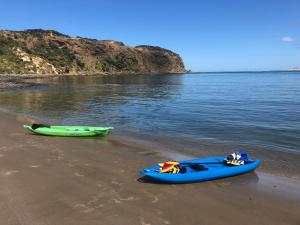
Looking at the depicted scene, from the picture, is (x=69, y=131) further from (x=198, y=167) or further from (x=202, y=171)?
(x=202, y=171)

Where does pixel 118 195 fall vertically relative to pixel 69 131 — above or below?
below

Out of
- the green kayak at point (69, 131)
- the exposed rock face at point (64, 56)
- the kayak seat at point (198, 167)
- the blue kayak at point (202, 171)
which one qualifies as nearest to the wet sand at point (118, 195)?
the blue kayak at point (202, 171)

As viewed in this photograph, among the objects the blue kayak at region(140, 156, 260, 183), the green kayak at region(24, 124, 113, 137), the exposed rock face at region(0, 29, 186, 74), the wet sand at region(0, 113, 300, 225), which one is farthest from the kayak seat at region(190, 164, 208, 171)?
the exposed rock face at region(0, 29, 186, 74)

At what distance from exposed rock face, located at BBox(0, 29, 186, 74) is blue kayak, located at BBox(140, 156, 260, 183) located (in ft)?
393

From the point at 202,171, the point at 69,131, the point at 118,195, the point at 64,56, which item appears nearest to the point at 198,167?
the point at 202,171

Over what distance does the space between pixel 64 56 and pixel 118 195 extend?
15239cm

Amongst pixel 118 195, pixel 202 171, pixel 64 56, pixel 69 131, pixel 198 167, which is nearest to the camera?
pixel 118 195

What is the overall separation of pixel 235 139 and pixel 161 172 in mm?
9959

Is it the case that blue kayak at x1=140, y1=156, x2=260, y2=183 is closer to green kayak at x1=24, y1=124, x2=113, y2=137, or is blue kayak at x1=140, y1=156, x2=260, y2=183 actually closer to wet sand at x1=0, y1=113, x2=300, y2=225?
wet sand at x1=0, y1=113, x2=300, y2=225

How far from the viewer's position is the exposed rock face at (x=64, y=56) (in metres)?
128

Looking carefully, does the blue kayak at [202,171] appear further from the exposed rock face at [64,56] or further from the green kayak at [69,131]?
the exposed rock face at [64,56]

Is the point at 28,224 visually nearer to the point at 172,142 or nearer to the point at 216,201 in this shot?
the point at 216,201

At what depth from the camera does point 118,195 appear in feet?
33.2

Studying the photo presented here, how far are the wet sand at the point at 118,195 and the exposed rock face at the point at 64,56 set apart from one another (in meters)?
117
